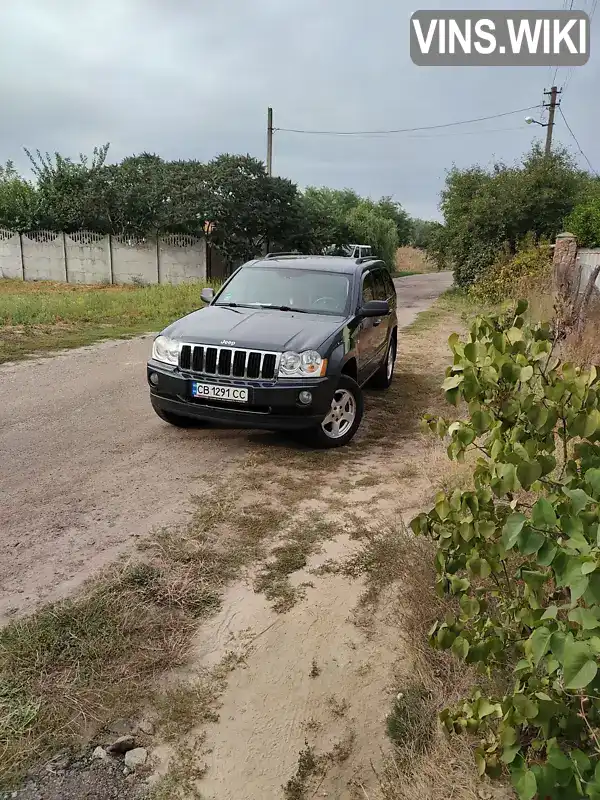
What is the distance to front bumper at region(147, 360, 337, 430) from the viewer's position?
537 centimetres

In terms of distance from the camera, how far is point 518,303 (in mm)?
2092

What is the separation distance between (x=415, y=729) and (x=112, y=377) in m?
7.21

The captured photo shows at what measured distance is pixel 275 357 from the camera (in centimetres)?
540

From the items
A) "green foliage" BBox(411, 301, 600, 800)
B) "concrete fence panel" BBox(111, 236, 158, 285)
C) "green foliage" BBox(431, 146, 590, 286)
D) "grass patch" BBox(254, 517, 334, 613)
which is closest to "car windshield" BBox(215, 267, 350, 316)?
"grass patch" BBox(254, 517, 334, 613)

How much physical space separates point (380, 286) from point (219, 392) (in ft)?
11.9

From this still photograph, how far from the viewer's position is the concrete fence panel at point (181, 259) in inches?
913

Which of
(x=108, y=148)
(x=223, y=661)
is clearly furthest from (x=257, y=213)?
(x=223, y=661)

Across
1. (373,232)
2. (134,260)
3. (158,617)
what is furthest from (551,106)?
(158,617)

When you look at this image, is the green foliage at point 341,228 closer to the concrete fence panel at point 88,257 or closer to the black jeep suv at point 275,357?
the concrete fence panel at point 88,257

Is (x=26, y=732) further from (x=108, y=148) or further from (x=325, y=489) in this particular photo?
(x=108, y=148)

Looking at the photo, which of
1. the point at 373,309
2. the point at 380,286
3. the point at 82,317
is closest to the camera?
the point at 373,309

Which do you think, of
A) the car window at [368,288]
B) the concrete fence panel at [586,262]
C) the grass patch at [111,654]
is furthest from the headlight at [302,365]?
the concrete fence panel at [586,262]

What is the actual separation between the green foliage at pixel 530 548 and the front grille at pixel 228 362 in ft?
10.7

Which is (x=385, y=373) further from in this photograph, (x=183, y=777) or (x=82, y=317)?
(x=82, y=317)
